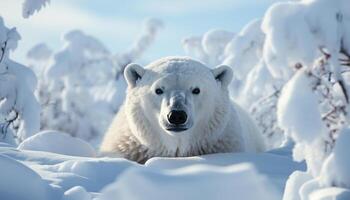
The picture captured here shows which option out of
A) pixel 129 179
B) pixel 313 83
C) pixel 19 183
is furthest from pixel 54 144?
pixel 313 83

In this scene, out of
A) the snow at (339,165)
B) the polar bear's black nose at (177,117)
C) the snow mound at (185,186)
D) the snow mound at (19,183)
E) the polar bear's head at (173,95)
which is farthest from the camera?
the polar bear's head at (173,95)

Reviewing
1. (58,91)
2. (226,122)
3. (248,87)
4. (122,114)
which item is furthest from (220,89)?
(58,91)

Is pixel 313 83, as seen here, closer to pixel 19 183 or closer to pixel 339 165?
pixel 339 165

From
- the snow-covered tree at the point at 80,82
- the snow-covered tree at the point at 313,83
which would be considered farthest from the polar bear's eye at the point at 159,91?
the snow-covered tree at the point at 80,82

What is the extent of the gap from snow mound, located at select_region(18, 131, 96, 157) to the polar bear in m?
0.40

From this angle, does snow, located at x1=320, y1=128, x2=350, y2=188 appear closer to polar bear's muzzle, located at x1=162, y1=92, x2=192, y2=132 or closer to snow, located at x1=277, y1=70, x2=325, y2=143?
snow, located at x1=277, y1=70, x2=325, y2=143

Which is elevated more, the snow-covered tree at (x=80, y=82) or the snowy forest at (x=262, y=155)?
the snow-covered tree at (x=80, y=82)

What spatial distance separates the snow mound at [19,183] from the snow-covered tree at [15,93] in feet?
10.3

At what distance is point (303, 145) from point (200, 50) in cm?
1608

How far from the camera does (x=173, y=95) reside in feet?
17.4

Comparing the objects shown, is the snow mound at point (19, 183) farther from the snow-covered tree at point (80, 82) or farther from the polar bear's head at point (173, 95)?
the snow-covered tree at point (80, 82)

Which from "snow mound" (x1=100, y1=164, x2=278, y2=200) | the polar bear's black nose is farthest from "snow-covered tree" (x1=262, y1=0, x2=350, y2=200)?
the polar bear's black nose

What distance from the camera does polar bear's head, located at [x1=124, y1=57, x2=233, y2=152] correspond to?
5.22 metres

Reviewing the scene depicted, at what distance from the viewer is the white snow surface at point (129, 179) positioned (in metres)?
3.35
